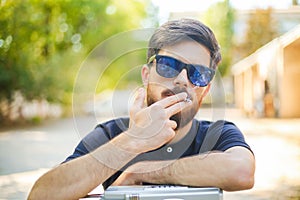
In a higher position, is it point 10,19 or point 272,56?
point 10,19

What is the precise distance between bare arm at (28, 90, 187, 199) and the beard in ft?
0.11

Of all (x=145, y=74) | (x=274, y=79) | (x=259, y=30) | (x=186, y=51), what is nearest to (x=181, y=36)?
(x=186, y=51)

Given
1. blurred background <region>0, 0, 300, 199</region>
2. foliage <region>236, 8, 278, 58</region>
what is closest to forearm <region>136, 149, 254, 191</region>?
blurred background <region>0, 0, 300, 199</region>

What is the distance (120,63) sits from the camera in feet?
4.80

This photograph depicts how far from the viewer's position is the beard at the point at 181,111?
1.23 meters

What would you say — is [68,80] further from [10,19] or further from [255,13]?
[255,13]

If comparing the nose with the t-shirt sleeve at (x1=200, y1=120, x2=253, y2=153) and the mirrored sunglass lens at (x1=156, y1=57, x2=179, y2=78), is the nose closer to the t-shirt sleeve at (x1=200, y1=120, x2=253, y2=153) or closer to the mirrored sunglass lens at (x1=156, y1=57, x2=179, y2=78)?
the mirrored sunglass lens at (x1=156, y1=57, x2=179, y2=78)

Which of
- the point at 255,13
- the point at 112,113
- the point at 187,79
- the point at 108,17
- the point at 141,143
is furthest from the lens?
the point at 255,13

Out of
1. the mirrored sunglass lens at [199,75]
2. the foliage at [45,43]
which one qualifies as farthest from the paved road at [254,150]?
the mirrored sunglass lens at [199,75]

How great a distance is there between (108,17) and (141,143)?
1.20m

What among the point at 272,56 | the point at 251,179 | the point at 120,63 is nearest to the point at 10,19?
the point at 120,63

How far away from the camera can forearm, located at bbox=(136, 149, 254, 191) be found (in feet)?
4.01

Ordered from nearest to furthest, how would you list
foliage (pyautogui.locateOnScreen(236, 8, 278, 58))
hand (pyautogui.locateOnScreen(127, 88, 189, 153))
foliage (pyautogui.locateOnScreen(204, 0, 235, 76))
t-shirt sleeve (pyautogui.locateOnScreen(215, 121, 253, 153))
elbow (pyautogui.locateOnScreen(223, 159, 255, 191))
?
hand (pyautogui.locateOnScreen(127, 88, 189, 153)), elbow (pyautogui.locateOnScreen(223, 159, 255, 191)), t-shirt sleeve (pyautogui.locateOnScreen(215, 121, 253, 153)), foliage (pyautogui.locateOnScreen(204, 0, 235, 76)), foliage (pyautogui.locateOnScreen(236, 8, 278, 58))

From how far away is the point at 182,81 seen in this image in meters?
1.29
